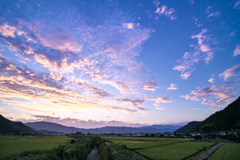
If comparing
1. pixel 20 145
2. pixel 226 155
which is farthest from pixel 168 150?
pixel 20 145

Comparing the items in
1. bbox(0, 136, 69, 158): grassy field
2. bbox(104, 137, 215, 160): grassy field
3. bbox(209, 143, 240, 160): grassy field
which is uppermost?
bbox(0, 136, 69, 158): grassy field

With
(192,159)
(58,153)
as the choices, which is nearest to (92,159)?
(58,153)

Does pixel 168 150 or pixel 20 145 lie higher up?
pixel 20 145

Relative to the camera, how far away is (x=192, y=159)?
1228 inches

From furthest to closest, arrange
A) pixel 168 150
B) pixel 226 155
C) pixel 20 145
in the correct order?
1. pixel 168 150
2. pixel 20 145
3. pixel 226 155

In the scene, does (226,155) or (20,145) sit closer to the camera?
(226,155)

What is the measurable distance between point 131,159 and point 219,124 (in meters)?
231

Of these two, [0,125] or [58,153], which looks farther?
[0,125]

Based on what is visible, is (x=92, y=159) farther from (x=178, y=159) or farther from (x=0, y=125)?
(x=0, y=125)

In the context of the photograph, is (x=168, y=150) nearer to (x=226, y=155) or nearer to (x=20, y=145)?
(x=226, y=155)

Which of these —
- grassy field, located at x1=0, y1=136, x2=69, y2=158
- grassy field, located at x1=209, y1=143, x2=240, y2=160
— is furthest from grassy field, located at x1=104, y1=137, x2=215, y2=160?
grassy field, located at x1=0, y1=136, x2=69, y2=158

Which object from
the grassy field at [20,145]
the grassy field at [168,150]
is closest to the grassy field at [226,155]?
→ the grassy field at [168,150]

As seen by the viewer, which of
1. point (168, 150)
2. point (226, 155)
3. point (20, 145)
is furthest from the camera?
point (168, 150)

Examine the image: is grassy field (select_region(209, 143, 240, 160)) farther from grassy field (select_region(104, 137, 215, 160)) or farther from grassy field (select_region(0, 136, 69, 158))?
grassy field (select_region(0, 136, 69, 158))
